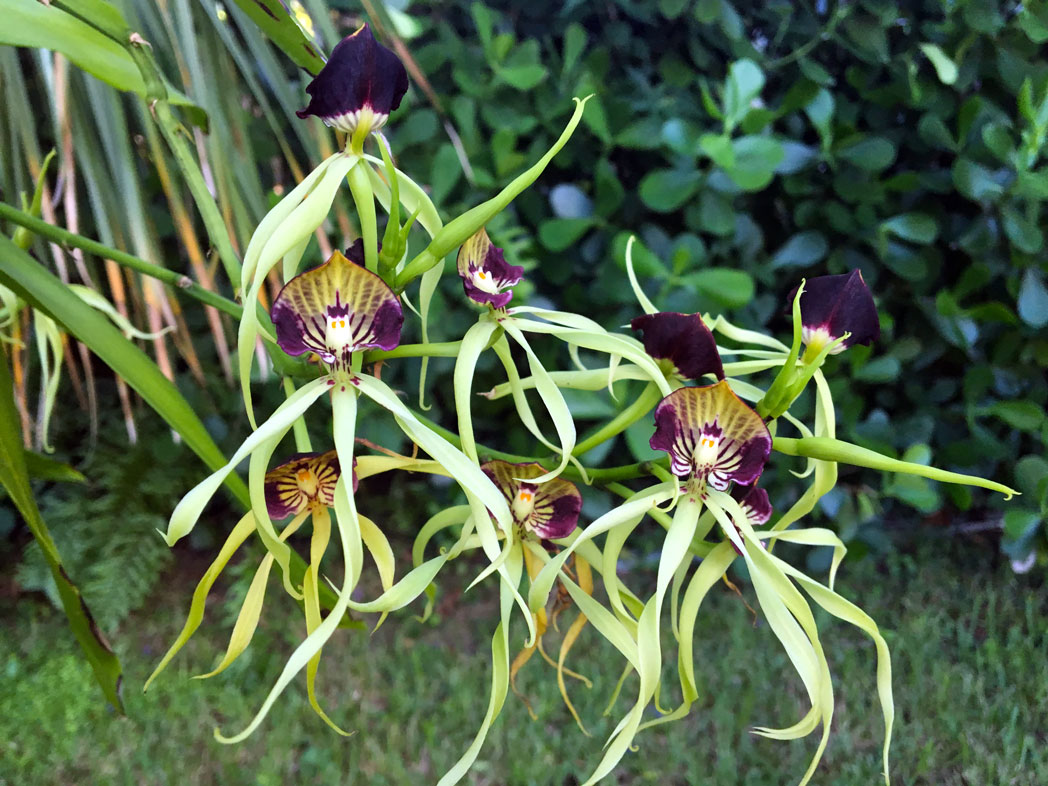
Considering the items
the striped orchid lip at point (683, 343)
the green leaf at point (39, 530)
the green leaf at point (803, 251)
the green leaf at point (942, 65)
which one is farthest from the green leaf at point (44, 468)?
the green leaf at point (942, 65)

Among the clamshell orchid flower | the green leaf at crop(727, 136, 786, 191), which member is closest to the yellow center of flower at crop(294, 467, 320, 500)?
the clamshell orchid flower

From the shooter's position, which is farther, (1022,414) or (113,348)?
(1022,414)

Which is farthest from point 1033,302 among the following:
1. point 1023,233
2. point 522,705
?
point 522,705

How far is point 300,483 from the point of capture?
24 centimetres

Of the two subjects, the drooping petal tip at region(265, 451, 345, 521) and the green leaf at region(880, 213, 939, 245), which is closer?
the drooping petal tip at region(265, 451, 345, 521)

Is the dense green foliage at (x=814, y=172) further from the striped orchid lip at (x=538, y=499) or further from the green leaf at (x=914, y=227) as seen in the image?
the striped orchid lip at (x=538, y=499)

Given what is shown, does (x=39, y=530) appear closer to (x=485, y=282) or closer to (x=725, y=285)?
(x=485, y=282)

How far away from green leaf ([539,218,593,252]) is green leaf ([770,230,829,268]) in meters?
0.25

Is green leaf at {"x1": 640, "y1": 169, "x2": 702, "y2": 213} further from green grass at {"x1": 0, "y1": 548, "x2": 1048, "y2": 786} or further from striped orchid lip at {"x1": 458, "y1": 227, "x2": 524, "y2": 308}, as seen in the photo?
striped orchid lip at {"x1": 458, "y1": 227, "x2": 524, "y2": 308}

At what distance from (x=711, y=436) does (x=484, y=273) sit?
0.10 m

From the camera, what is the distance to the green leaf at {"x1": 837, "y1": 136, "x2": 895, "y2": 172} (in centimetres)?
90

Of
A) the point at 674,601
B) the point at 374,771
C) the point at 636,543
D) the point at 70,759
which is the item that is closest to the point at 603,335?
the point at 674,601

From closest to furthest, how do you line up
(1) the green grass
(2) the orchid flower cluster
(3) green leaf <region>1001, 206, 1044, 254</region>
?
(2) the orchid flower cluster, (1) the green grass, (3) green leaf <region>1001, 206, 1044, 254</region>

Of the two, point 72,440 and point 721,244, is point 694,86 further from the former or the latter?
point 72,440
